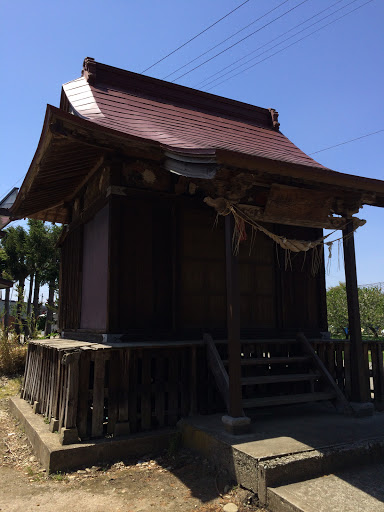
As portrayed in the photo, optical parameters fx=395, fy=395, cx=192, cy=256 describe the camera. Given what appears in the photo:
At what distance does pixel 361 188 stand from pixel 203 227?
2.46m

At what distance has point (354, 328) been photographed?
5566 millimetres

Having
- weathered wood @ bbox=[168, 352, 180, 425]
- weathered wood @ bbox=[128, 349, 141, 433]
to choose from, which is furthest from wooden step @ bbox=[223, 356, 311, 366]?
weathered wood @ bbox=[128, 349, 141, 433]

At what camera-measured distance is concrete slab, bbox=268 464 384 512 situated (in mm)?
2922

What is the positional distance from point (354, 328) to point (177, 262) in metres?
2.73

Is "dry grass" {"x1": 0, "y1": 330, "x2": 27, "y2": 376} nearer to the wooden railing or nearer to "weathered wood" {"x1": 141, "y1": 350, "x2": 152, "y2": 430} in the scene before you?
"weathered wood" {"x1": 141, "y1": 350, "x2": 152, "y2": 430}

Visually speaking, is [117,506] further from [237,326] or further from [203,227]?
[203,227]

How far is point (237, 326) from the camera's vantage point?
4.54m

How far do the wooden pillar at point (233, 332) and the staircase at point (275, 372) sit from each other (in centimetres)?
29

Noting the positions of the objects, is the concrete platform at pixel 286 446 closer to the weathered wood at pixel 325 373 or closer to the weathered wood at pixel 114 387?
the weathered wood at pixel 325 373

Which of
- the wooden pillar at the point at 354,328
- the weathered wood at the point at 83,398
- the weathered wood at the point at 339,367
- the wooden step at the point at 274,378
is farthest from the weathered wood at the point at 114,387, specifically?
the weathered wood at the point at 339,367

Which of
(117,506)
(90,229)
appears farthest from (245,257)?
(117,506)

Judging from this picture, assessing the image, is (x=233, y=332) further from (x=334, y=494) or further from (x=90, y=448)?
(x=90, y=448)

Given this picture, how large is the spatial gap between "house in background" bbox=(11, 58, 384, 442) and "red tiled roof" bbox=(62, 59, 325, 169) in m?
0.04

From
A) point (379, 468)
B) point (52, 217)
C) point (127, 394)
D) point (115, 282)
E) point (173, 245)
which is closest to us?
point (379, 468)
